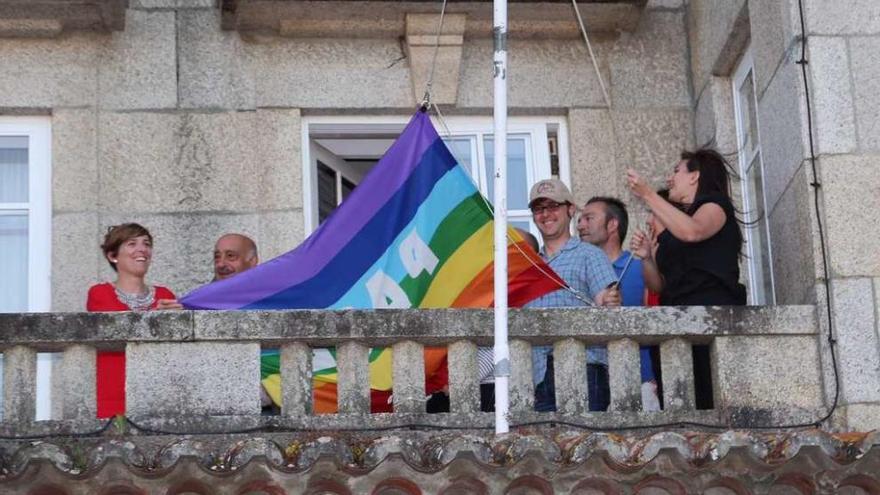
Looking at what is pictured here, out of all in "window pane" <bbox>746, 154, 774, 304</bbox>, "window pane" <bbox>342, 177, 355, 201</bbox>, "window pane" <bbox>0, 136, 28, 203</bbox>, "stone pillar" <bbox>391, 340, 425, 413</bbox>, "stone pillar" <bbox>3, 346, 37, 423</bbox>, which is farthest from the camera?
"window pane" <bbox>342, 177, 355, 201</bbox>

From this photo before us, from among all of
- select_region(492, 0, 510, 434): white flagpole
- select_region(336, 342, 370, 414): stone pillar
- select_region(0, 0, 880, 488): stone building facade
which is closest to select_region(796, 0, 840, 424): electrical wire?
select_region(0, 0, 880, 488): stone building facade

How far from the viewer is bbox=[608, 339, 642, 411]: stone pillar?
1227 centimetres

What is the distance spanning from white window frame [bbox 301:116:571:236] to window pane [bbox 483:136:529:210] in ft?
0.12

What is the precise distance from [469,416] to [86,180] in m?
3.46

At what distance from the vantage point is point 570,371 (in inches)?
483

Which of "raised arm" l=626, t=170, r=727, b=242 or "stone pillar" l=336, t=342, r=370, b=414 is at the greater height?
"raised arm" l=626, t=170, r=727, b=242

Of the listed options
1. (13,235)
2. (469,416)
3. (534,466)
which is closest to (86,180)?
(13,235)

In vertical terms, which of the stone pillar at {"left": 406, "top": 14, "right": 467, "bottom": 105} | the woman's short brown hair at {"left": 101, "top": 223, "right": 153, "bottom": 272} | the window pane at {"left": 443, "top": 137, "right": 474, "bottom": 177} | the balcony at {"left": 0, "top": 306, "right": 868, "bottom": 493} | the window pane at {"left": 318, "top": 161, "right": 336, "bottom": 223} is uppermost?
the stone pillar at {"left": 406, "top": 14, "right": 467, "bottom": 105}

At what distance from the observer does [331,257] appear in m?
13.0

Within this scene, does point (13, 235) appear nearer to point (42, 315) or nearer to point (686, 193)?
point (42, 315)

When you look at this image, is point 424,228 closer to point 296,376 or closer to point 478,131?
point 296,376

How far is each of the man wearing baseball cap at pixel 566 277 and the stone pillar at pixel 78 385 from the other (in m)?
2.17

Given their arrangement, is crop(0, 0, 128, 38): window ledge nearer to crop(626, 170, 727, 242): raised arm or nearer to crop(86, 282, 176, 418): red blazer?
crop(86, 282, 176, 418): red blazer

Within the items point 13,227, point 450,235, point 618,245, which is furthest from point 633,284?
point 13,227
